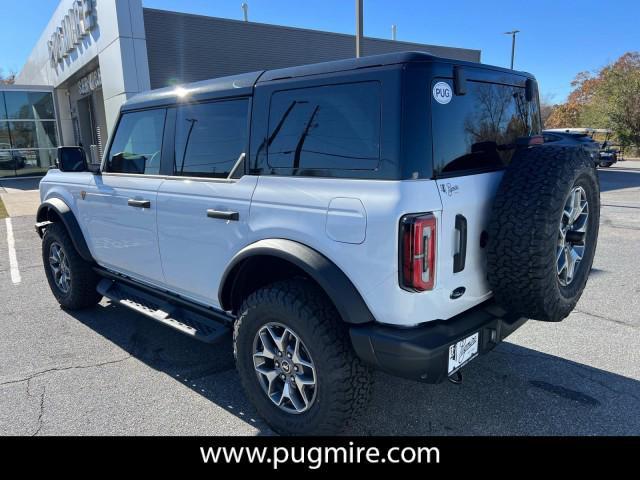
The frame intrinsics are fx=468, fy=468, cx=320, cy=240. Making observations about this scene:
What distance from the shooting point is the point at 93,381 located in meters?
3.34

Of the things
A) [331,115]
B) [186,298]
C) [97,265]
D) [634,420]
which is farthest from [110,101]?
[634,420]

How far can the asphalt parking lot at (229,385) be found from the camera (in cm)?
278

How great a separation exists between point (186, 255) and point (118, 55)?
38.6 ft

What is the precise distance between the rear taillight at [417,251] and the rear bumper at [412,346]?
0.74 feet

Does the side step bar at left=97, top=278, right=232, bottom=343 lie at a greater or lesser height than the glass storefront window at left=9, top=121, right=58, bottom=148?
lesser

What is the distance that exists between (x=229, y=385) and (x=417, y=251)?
185 cm

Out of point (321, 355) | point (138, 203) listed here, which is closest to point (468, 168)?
point (321, 355)

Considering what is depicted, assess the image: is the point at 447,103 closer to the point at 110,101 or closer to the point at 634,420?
the point at 634,420

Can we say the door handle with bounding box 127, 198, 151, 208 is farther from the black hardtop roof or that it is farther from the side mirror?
the side mirror

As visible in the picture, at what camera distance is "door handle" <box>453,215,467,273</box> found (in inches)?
89.0

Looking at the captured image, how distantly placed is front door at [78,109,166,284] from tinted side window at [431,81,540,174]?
6.71 ft

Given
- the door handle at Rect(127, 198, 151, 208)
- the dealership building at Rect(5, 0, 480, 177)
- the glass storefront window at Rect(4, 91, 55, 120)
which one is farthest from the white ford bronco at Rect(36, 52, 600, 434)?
the glass storefront window at Rect(4, 91, 55, 120)

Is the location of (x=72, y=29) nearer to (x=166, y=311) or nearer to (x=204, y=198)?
(x=166, y=311)

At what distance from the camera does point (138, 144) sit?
12.4ft
